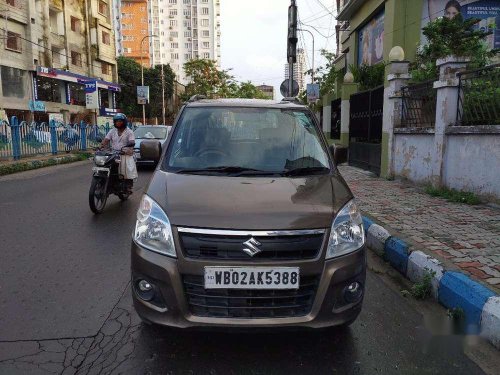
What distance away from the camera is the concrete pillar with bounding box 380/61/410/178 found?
9487 millimetres

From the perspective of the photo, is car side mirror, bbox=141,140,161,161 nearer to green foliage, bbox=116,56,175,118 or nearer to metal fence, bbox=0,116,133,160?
metal fence, bbox=0,116,133,160

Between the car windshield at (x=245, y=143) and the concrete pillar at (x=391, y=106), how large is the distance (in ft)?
21.2

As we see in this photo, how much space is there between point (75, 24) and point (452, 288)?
40639 millimetres

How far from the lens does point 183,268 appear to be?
246 centimetres

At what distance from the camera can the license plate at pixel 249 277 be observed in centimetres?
242

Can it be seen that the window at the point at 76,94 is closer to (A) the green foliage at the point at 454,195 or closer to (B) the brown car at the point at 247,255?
(A) the green foliage at the point at 454,195

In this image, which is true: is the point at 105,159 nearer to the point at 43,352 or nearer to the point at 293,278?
the point at 43,352

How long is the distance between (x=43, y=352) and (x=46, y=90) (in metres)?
33.3

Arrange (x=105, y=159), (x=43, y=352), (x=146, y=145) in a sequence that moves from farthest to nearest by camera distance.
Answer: (x=105, y=159) → (x=146, y=145) → (x=43, y=352)

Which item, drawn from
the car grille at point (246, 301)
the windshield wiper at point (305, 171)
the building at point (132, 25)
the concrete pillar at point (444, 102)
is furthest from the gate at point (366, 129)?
the building at point (132, 25)

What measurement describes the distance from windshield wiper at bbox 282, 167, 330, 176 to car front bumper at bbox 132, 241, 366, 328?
90cm

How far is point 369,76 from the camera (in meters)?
13.8

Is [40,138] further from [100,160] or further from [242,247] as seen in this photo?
[242,247]

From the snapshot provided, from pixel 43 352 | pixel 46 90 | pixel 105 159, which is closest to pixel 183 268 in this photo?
pixel 43 352
